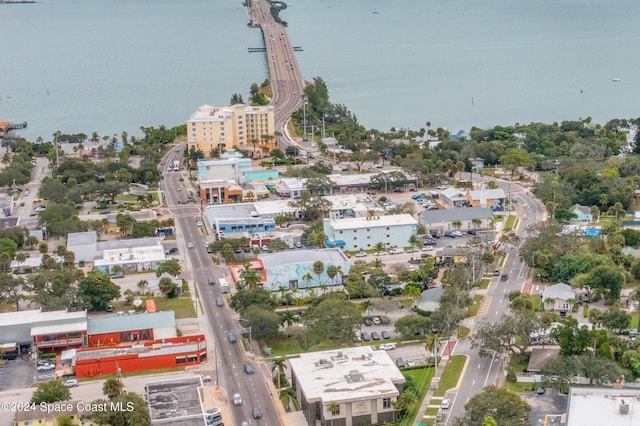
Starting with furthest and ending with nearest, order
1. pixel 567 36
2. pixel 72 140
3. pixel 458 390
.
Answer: pixel 567 36, pixel 72 140, pixel 458 390

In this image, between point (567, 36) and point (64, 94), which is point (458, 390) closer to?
point (64, 94)

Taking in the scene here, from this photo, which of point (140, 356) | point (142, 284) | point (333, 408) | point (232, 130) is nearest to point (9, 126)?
point (232, 130)

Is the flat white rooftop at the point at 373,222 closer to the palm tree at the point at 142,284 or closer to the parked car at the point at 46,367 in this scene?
the palm tree at the point at 142,284

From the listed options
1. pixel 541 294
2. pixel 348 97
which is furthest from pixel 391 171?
pixel 348 97

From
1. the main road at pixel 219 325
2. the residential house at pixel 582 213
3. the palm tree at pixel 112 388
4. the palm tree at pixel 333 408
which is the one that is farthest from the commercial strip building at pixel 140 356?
the residential house at pixel 582 213

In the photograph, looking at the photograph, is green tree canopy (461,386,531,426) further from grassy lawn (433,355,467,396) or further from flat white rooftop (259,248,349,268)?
flat white rooftop (259,248,349,268)
